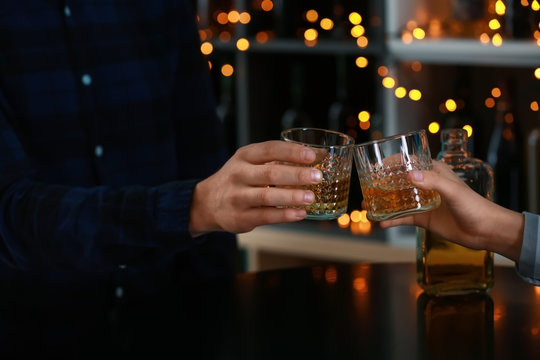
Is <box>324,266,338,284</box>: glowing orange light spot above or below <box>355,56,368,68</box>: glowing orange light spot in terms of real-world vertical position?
below

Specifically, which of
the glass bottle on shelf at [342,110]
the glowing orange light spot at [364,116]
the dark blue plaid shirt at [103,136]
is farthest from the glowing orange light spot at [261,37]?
the dark blue plaid shirt at [103,136]

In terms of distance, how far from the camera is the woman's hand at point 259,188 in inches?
37.0

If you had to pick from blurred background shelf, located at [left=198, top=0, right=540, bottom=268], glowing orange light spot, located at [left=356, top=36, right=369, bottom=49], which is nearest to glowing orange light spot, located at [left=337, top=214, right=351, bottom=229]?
blurred background shelf, located at [left=198, top=0, right=540, bottom=268]

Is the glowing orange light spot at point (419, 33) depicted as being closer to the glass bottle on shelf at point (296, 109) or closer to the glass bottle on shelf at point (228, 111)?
the glass bottle on shelf at point (296, 109)

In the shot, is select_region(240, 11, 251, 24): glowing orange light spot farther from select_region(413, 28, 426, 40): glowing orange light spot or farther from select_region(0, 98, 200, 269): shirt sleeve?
select_region(0, 98, 200, 269): shirt sleeve

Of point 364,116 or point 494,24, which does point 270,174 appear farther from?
point 364,116

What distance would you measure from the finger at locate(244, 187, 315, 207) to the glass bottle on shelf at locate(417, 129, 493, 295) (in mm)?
269

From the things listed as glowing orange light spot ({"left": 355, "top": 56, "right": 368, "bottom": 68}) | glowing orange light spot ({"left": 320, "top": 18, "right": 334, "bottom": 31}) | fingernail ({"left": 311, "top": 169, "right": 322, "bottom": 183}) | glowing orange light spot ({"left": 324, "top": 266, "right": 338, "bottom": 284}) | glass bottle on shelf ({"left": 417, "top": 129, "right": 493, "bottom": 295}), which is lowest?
glowing orange light spot ({"left": 324, "top": 266, "right": 338, "bottom": 284})

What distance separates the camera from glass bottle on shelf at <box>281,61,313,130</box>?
2.47m

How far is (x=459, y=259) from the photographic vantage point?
1.15m

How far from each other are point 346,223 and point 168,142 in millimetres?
1041

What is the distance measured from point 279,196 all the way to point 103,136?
0.54 m

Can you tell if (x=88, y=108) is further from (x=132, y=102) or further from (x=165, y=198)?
(x=165, y=198)

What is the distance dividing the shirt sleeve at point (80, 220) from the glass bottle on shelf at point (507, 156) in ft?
4.11
